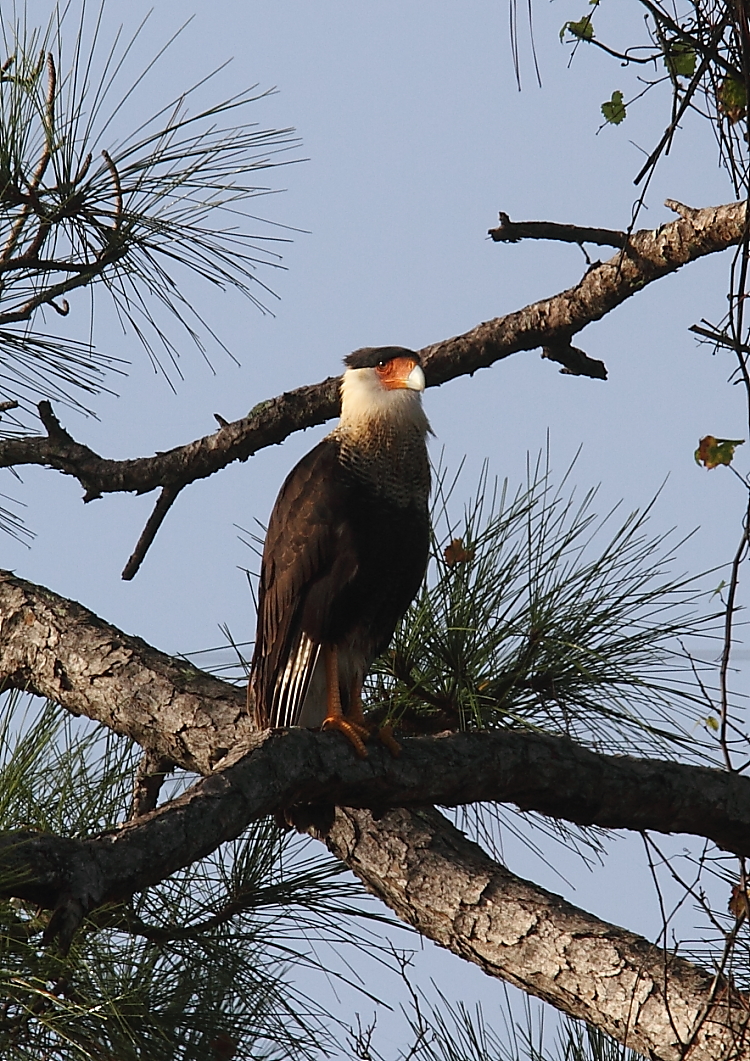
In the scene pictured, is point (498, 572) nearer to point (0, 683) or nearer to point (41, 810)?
point (41, 810)

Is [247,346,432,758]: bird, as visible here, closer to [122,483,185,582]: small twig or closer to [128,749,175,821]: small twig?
[128,749,175,821]: small twig

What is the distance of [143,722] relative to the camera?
9.45ft

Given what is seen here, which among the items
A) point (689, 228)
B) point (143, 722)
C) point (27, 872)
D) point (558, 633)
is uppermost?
point (689, 228)

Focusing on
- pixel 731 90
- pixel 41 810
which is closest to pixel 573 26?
pixel 731 90

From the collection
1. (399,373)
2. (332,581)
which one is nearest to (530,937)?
(332,581)

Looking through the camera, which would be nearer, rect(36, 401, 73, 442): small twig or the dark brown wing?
the dark brown wing

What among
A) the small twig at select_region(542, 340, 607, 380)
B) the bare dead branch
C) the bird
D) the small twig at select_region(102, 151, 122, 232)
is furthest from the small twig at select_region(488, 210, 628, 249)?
the small twig at select_region(102, 151, 122, 232)

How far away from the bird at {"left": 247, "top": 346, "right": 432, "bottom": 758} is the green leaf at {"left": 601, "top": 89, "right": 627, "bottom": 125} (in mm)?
942

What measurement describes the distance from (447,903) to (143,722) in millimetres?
788

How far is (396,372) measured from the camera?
129 inches

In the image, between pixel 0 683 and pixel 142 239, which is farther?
pixel 0 683

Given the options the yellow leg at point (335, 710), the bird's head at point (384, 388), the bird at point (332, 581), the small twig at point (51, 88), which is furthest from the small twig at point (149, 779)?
the small twig at point (51, 88)

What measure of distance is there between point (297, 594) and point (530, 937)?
88 cm

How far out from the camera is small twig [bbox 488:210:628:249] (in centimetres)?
298
